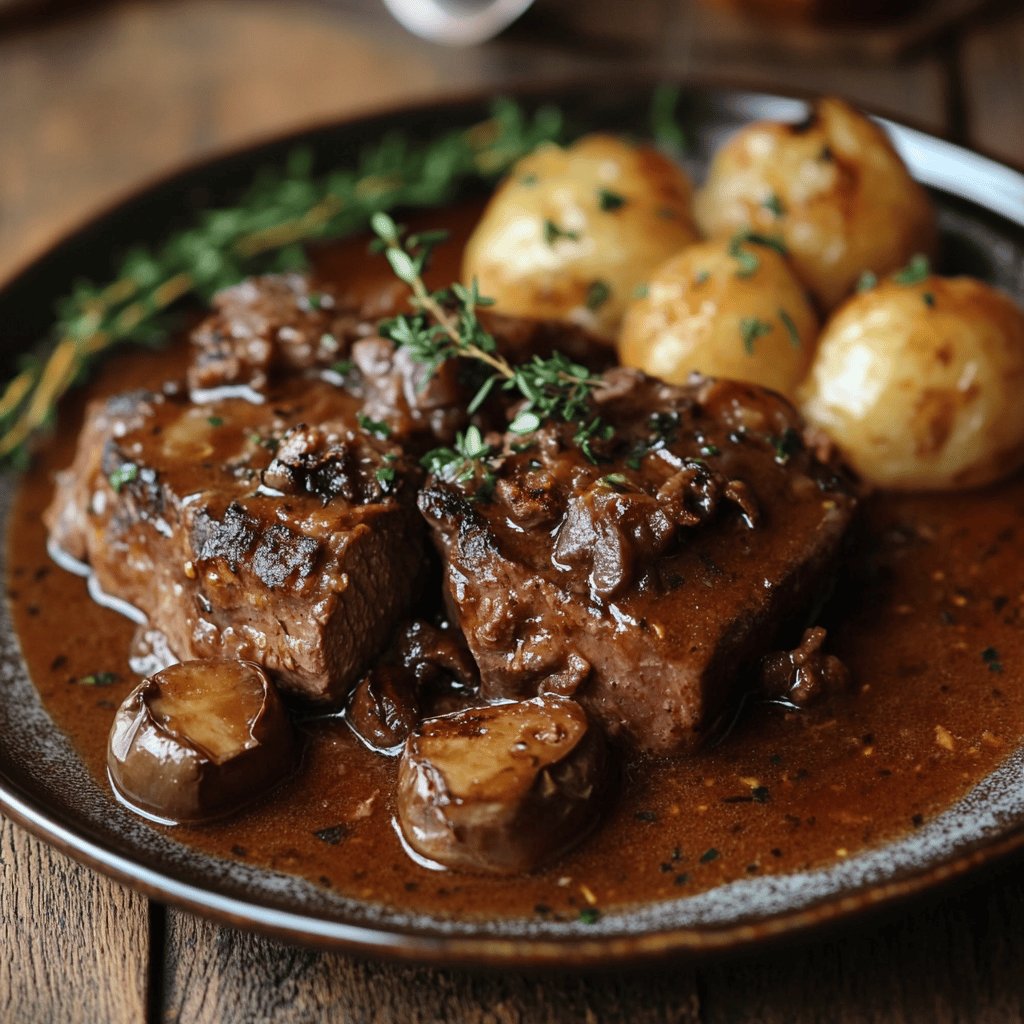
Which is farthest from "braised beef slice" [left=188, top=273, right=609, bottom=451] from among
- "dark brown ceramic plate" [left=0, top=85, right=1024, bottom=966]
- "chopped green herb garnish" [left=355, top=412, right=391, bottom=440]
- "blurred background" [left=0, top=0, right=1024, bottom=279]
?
"blurred background" [left=0, top=0, right=1024, bottom=279]

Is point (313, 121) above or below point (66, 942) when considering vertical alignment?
above

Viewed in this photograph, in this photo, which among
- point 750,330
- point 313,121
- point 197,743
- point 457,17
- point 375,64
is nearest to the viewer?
point 197,743

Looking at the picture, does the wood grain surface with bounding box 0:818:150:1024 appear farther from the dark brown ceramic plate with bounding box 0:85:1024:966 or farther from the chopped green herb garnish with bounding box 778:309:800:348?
the chopped green herb garnish with bounding box 778:309:800:348

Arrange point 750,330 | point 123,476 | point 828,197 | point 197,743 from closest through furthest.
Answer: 1. point 197,743
2. point 123,476
3. point 750,330
4. point 828,197

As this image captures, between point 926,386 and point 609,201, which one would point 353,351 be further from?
point 926,386

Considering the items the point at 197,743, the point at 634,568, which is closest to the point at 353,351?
the point at 634,568

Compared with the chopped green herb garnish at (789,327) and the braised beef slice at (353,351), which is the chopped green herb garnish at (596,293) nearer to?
the braised beef slice at (353,351)

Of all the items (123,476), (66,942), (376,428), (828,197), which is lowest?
(66,942)
